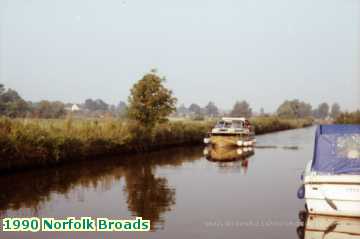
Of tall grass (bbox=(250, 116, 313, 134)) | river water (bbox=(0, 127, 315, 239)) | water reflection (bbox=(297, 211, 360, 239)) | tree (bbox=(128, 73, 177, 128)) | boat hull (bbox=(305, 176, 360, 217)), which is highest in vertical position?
tree (bbox=(128, 73, 177, 128))

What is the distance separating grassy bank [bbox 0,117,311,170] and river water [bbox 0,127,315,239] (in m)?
0.87

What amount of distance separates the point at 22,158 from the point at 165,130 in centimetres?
1957

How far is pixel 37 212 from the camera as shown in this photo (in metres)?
12.4

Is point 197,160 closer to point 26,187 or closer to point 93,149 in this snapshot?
point 93,149

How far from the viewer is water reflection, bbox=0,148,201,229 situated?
13.2 meters

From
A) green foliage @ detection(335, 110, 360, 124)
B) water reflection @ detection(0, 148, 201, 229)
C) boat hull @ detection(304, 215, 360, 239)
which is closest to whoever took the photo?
boat hull @ detection(304, 215, 360, 239)

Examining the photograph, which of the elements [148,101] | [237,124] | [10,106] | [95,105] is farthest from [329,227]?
[95,105]

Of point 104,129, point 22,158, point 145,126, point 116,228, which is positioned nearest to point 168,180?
point 22,158

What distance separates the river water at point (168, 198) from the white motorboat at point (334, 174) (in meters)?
0.88

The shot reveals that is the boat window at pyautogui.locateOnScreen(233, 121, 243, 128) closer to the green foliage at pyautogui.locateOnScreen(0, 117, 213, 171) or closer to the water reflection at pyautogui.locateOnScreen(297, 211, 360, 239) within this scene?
the green foliage at pyautogui.locateOnScreen(0, 117, 213, 171)

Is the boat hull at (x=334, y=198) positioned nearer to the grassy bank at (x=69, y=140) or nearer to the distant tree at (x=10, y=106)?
the grassy bank at (x=69, y=140)

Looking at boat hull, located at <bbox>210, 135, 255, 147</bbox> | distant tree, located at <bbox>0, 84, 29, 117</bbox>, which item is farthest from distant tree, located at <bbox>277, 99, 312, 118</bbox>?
boat hull, located at <bbox>210, 135, 255, 147</bbox>

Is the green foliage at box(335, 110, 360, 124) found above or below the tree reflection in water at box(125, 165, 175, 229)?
above

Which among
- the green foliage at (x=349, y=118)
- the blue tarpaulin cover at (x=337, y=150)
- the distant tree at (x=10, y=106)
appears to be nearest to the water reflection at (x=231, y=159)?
the blue tarpaulin cover at (x=337, y=150)
